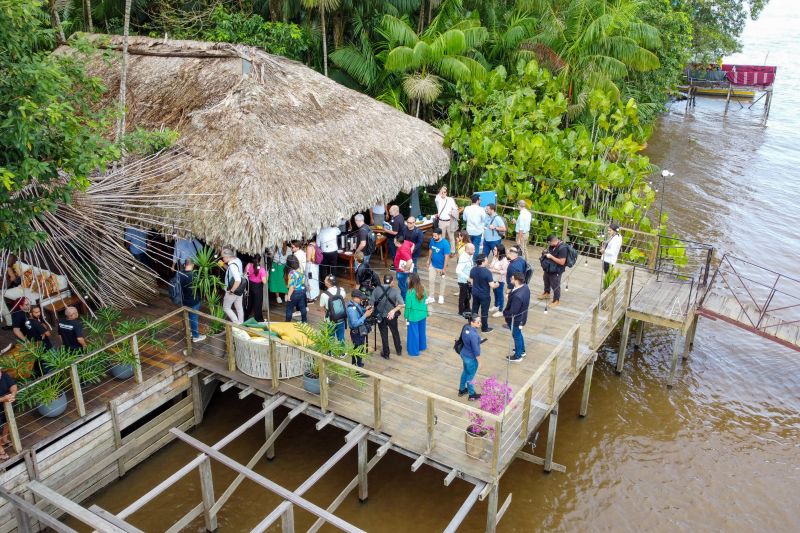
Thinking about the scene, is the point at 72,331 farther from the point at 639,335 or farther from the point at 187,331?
the point at 639,335

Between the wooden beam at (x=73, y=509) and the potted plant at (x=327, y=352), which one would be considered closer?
the wooden beam at (x=73, y=509)

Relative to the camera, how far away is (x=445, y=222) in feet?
47.5

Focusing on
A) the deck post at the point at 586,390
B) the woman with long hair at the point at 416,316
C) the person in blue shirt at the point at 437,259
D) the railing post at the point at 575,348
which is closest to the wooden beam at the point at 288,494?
the woman with long hair at the point at 416,316

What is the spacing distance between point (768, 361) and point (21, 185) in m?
15.3

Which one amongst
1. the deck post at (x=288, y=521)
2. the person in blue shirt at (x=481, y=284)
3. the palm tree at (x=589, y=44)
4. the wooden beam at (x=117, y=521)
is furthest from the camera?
the palm tree at (x=589, y=44)

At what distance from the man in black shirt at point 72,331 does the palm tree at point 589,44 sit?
15.3m

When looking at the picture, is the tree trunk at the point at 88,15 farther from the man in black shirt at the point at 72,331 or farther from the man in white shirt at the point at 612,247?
the man in white shirt at the point at 612,247

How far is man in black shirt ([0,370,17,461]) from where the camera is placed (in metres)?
8.91

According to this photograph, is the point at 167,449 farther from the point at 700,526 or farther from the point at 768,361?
the point at 768,361

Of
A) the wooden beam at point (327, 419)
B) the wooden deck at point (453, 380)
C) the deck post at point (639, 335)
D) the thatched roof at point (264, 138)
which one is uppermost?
the thatched roof at point (264, 138)

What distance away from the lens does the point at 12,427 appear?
29.1 feet

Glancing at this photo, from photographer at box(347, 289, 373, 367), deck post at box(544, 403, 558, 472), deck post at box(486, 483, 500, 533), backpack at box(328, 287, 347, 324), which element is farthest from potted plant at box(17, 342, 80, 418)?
deck post at box(544, 403, 558, 472)

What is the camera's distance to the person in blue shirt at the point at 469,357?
9.61 metres

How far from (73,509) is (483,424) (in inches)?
209
